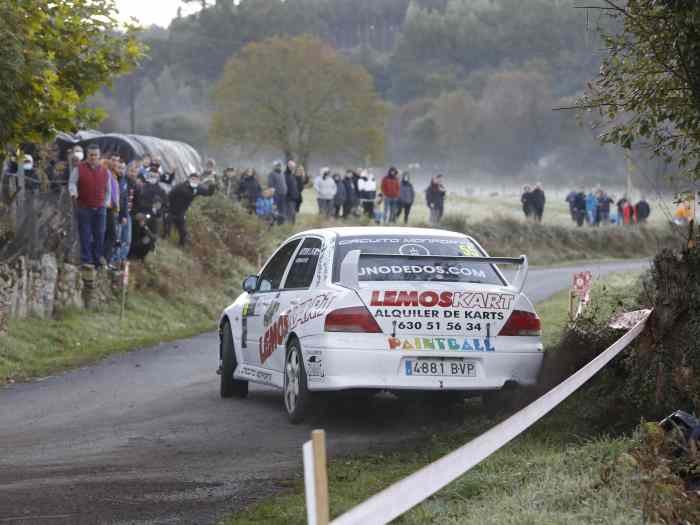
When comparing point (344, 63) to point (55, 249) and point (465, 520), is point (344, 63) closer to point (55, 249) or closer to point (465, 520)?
point (55, 249)

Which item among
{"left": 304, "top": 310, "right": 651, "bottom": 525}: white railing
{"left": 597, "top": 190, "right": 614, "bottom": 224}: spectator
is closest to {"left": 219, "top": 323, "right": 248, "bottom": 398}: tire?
{"left": 304, "top": 310, "right": 651, "bottom": 525}: white railing

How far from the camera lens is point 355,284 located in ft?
34.0

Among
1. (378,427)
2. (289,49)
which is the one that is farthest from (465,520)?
(289,49)

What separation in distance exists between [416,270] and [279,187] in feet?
77.4

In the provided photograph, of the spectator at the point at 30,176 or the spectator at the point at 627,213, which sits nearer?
the spectator at the point at 30,176

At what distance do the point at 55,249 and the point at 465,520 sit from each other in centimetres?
1498

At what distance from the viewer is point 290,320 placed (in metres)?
11.1

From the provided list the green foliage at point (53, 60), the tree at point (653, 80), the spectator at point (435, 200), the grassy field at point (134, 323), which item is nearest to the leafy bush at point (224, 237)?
the grassy field at point (134, 323)

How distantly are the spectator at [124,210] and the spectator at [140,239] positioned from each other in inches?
6.9

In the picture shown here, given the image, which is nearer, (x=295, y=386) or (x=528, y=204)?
(x=295, y=386)

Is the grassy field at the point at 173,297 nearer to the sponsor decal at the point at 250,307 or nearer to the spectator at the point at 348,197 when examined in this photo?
the spectator at the point at 348,197

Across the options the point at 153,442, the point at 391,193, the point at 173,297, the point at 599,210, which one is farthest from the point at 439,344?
the point at 599,210

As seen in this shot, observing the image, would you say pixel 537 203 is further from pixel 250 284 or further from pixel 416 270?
pixel 416 270

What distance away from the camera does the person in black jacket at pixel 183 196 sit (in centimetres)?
2598
